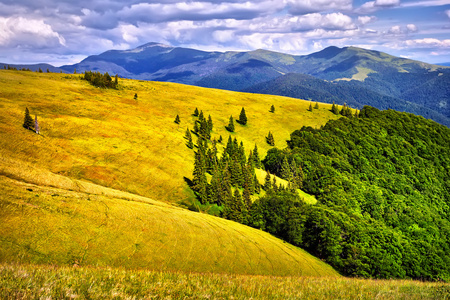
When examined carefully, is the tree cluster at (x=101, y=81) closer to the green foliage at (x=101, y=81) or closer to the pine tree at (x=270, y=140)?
the green foliage at (x=101, y=81)

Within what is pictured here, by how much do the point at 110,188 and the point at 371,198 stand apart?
99.0m

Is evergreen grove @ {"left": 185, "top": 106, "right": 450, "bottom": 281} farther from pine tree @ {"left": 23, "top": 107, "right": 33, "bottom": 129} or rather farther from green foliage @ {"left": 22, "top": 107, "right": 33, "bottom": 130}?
pine tree @ {"left": 23, "top": 107, "right": 33, "bottom": 129}

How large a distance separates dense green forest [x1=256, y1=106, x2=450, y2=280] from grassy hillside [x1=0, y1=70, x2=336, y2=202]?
24878mm

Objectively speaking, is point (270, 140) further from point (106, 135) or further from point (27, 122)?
point (27, 122)

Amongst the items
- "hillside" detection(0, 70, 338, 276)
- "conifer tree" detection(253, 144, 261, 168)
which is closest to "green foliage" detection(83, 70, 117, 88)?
"hillside" detection(0, 70, 338, 276)

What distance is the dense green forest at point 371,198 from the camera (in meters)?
61.5

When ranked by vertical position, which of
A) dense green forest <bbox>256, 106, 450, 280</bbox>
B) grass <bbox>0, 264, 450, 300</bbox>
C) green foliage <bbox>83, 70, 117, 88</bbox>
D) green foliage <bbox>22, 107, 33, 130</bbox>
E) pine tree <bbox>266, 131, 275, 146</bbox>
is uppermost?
green foliage <bbox>83, 70, 117, 88</bbox>

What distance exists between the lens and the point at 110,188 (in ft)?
170

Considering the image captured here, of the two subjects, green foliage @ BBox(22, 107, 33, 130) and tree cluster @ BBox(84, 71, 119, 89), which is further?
tree cluster @ BBox(84, 71, 119, 89)

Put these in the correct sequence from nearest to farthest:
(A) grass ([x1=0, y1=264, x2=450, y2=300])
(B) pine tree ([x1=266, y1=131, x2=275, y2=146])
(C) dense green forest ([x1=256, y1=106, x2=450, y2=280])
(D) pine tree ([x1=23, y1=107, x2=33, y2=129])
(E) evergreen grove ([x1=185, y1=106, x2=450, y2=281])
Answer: (A) grass ([x1=0, y1=264, x2=450, y2=300]) → (C) dense green forest ([x1=256, y1=106, x2=450, y2=280]) → (E) evergreen grove ([x1=185, y1=106, x2=450, y2=281]) → (D) pine tree ([x1=23, y1=107, x2=33, y2=129]) → (B) pine tree ([x1=266, y1=131, x2=275, y2=146])

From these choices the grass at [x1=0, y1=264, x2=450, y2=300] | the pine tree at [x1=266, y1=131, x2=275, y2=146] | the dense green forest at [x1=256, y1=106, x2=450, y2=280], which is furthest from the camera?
the pine tree at [x1=266, y1=131, x2=275, y2=146]

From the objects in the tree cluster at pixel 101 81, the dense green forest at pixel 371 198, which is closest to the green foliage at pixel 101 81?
the tree cluster at pixel 101 81

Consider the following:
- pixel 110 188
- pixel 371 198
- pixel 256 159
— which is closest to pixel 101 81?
pixel 256 159

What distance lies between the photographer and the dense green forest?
2422 inches
